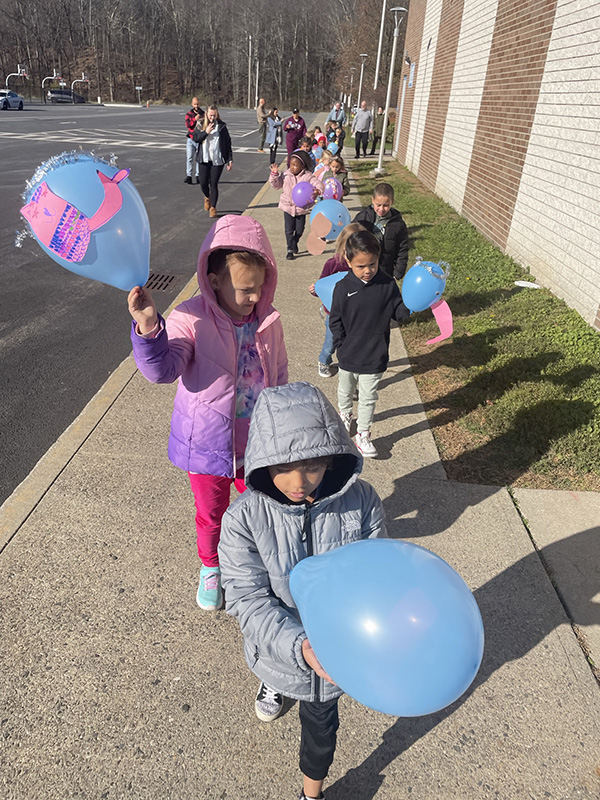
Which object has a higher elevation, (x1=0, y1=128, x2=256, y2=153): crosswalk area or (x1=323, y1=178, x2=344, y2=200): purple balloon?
(x1=323, y1=178, x2=344, y2=200): purple balloon

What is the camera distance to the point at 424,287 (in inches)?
164

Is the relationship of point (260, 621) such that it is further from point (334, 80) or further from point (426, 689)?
point (334, 80)

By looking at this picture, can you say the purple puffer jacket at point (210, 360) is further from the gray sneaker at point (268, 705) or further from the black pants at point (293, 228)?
the black pants at point (293, 228)

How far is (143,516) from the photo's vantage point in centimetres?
324

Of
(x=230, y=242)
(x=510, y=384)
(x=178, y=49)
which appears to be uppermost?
(x=178, y=49)

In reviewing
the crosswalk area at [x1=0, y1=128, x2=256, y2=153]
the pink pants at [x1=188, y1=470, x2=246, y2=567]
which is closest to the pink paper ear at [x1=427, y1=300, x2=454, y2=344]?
the pink pants at [x1=188, y1=470, x2=246, y2=567]

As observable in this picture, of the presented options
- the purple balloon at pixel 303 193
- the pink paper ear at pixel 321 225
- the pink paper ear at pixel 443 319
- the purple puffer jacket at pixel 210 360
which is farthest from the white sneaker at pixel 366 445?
the purple balloon at pixel 303 193

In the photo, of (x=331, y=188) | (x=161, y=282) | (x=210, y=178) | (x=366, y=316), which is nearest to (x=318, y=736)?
(x=366, y=316)

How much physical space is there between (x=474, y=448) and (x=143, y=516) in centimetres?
242

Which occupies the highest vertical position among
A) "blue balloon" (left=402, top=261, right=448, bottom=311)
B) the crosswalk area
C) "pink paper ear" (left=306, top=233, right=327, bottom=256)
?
"blue balloon" (left=402, top=261, right=448, bottom=311)

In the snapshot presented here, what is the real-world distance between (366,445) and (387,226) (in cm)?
254

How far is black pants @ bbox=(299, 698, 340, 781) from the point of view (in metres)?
1.79

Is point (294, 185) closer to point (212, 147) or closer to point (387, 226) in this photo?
point (212, 147)

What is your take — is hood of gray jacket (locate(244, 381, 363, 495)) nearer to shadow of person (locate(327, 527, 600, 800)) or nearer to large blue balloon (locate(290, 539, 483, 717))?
large blue balloon (locate(290, 539, 483, 717))
